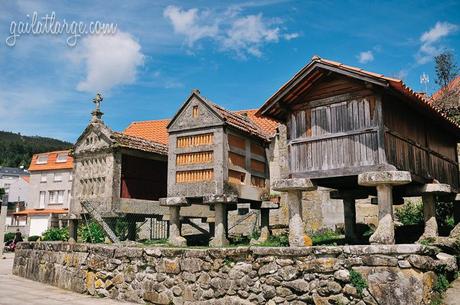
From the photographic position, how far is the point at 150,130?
822 inches

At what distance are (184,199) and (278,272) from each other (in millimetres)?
3268

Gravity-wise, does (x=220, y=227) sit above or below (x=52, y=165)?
below

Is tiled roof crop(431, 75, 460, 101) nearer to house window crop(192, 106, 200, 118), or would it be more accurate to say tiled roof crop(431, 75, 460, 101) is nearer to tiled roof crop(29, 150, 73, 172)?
house window crop(192, 106, 200, 118)

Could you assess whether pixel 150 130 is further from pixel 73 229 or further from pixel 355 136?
pixel 355 136

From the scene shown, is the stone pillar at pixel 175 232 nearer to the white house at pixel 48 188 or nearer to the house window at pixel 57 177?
the white house at pixel 48 188

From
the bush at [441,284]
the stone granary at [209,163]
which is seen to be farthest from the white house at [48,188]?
the bush at [441,284]

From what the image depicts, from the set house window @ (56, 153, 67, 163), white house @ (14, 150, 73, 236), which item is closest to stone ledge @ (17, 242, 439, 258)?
white house @ (14, 150, 73, 236)

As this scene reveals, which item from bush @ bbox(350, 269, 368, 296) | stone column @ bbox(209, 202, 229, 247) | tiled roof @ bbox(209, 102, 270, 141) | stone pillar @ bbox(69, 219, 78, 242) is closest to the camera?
bush @ bbox(350, 269, 368, 296)

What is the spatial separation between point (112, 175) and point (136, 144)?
1312mm

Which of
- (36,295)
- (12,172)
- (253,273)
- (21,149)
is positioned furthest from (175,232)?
(21,149)

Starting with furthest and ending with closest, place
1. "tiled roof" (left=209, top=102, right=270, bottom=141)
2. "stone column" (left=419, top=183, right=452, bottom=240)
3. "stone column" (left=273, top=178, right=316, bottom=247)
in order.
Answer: "tiled roof" (left=209, top=102, right=270, bottom=141)
"stone column" (left=419, top=183, right=452, bottom=240)
"stone column" (left=273, top=178, right=316, bottom=247)

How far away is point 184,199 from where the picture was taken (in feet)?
32.8

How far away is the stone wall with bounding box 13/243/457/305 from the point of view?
658 cm

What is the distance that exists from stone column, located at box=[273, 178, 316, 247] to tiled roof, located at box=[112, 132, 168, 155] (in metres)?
4.97
